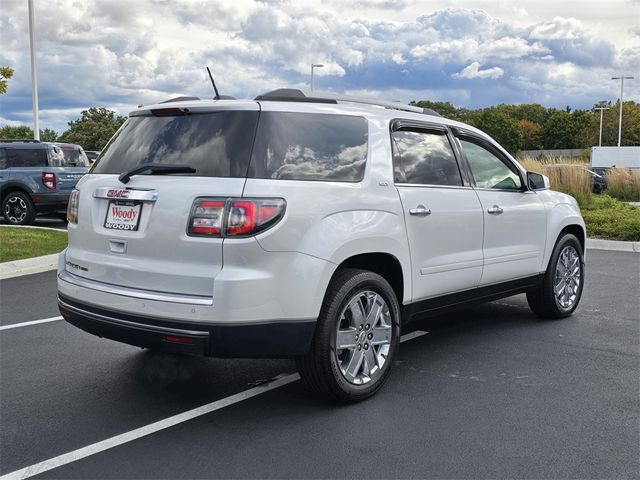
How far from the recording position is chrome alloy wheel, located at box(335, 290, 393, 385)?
14.3ft

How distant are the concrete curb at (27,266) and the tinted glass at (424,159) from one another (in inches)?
273

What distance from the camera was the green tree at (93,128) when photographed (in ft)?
203

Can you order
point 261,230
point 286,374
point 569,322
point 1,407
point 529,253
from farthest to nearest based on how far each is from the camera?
point 569,322 → point 529,253 → point 286,374 → point 1,407 → point 261,230

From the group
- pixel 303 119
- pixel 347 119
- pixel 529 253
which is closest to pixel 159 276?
pixel 303 119

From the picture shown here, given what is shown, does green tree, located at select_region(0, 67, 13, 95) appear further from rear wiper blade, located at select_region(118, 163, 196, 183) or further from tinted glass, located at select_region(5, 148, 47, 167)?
rear wiper blade, located at select_region(118, 163, 196, 183)

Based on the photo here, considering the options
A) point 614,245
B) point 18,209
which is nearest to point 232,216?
point 614,245

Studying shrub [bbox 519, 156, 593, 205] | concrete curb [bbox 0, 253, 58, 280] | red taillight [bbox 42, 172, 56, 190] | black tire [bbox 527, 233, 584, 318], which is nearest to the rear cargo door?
black tire [bbox 527, 233, 584, 318]

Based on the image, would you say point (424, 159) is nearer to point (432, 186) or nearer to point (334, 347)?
point (432, 186)

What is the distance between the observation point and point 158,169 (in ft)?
13.6

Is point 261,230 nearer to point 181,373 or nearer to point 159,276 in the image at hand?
point 159,276

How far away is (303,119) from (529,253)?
286cm

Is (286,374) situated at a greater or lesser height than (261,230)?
lesser

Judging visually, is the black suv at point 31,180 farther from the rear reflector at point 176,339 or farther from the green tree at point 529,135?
the green tree at point 529,135

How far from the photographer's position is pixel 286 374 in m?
5.05
